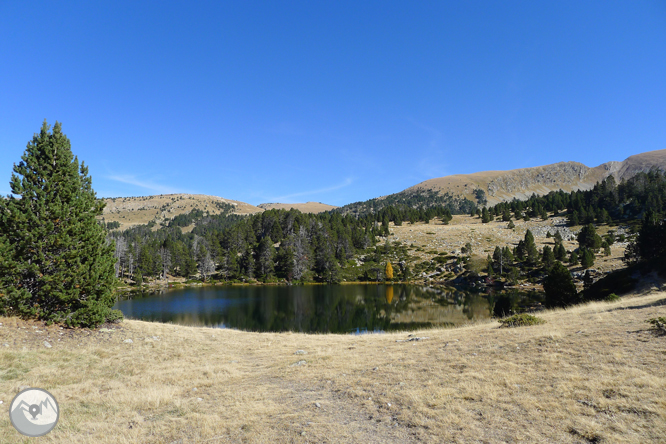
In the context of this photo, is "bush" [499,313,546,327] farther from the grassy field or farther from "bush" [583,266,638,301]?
"bush" [583,266,638,301]

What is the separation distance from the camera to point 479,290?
87688mm

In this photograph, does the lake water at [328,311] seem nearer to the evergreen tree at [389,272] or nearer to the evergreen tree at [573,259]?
the evergreen tree at [573,259]

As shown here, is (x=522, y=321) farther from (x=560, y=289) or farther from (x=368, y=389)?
(x=560, y=289)

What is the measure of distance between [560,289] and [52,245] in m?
46.6

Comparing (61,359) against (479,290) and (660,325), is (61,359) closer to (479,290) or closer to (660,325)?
(660,325)

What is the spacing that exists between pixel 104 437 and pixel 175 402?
285cm

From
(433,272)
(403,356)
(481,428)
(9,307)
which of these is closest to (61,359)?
(9,307)

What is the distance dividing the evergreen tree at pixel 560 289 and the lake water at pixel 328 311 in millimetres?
4650

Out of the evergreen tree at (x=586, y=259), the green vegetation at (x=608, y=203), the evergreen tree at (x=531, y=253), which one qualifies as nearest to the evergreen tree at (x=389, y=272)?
the evergreen tree at (x=531, y=253)

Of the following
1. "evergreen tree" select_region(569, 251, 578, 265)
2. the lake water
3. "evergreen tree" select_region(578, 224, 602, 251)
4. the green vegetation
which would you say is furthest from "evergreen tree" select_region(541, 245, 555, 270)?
the green vegetation

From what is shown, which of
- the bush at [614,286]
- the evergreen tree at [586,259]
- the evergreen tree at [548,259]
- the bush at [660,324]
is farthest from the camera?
the evergreen tree at [548,259]

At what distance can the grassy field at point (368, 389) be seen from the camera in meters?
7.71

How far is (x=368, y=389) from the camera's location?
11.4 meters

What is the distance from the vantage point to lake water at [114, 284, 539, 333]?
45.0 metres
